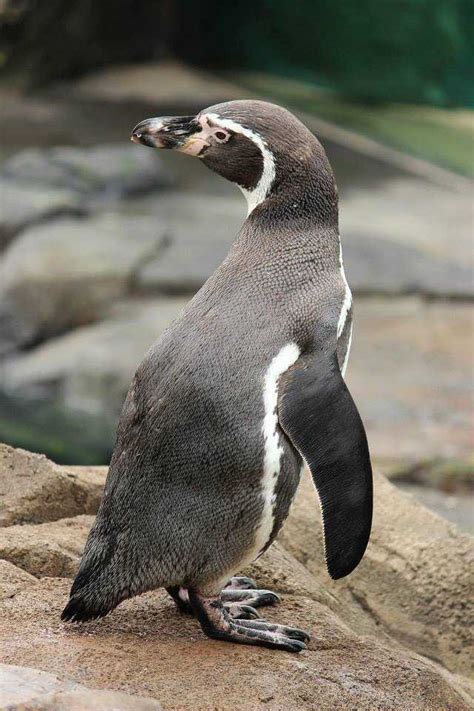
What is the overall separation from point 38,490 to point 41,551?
288 millimetres

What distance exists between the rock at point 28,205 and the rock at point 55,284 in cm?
30

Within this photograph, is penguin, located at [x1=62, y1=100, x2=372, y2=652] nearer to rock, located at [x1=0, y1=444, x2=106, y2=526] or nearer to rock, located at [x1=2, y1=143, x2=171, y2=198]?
rock, located at [x1=0, y1=444, x2=106, y2=526]

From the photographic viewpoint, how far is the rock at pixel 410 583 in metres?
3.38

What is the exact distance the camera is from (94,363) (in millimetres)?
6918

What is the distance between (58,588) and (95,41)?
9.58 meters

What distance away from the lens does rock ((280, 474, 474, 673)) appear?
3381 mm

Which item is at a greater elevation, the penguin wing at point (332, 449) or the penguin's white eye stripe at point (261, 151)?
the penguin's white eye stripe at point (261, 151)

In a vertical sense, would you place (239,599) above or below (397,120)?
above

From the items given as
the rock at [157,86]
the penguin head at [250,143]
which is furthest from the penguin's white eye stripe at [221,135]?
the rock at [157,86]

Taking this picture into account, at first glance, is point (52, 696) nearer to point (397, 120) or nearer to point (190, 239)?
point (190, 239)

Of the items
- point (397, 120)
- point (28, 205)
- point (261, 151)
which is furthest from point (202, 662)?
point (397, 120)

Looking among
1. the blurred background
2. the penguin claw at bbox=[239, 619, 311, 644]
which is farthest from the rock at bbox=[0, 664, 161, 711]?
the blurred background

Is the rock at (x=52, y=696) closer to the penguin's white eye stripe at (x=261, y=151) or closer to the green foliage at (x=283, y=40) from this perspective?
the penguin's white eye stripe at (x=261, y=151)

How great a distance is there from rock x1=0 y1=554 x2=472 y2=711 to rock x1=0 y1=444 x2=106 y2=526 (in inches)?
13.9
